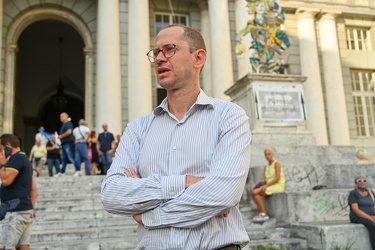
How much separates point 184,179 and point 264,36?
10382 mm

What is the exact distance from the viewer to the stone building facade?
1725 cm

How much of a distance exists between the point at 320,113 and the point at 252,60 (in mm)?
9814

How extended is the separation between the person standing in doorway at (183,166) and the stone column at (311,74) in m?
18.5

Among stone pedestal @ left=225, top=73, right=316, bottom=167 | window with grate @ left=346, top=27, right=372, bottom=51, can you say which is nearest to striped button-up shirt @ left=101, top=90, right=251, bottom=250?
stone pedestal @ left=225, top=73, right=316, bottom=167

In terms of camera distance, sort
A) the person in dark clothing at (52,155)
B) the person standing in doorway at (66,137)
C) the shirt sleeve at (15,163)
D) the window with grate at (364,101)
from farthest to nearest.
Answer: the window with grate at (364,101) → the person in dark clothing at (52,155) → the person standing in doorway at (66,137) → the shirt sleeve at (15,163)

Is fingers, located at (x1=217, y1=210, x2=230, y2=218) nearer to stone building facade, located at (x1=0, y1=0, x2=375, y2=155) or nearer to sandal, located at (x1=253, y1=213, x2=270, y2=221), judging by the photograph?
sandal, located at (x1=253, y1=213, x2=270, y2=221)

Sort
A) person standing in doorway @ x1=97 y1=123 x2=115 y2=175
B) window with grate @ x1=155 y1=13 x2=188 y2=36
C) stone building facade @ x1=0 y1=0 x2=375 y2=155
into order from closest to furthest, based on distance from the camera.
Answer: person standing in doorway @ x1=97 y1=123 x2=115 y2=175 < stone building facade @ x1=0 y1=0 x2=375 y2=155 < window with grate @ x1=155 y1=13 x2=188 y2=36

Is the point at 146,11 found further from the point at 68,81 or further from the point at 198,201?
the point at 198,201

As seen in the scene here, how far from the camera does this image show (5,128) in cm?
1681

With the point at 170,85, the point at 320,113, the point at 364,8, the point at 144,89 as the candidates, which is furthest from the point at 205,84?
the point at 170,85

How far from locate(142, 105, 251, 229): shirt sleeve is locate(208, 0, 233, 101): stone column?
15.7 m

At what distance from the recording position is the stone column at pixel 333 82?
20.4 metres

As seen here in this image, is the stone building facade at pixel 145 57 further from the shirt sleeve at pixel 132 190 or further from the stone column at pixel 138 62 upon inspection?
the shirt sleeve at pixel 132 190

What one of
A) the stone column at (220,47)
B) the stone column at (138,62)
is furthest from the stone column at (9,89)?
the stone column at (220,47)
